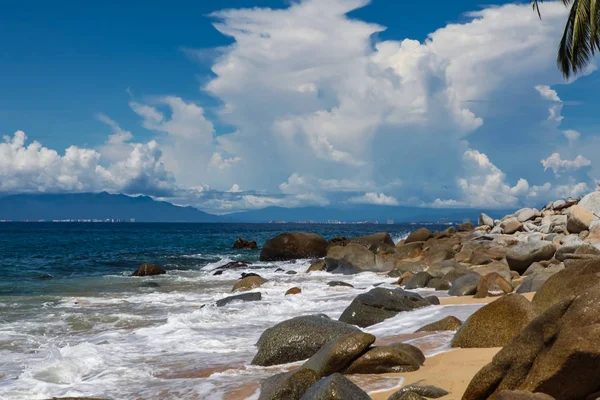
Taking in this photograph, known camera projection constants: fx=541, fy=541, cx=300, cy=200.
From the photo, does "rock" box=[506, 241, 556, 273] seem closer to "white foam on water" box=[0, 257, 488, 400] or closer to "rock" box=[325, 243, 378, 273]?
"white foam on water" box=[0, 257, 488, 400]

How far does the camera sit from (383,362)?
289 inches

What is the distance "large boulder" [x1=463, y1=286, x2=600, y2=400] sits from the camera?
15.9 feet

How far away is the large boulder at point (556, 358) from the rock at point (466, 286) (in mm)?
9204

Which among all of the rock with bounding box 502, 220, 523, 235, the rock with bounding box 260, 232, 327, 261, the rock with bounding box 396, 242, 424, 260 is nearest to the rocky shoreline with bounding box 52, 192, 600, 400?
the rock with bounding box 396, 242, 424, 260

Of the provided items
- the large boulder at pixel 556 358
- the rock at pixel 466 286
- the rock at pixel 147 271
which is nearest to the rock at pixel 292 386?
the large boulder at pixel 556 358

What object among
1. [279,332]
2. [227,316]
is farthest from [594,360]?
[227,316]

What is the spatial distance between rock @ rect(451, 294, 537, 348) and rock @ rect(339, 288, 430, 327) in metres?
3.51

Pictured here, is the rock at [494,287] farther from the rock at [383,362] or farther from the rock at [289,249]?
the rock at [289,249]

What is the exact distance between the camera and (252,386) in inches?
296

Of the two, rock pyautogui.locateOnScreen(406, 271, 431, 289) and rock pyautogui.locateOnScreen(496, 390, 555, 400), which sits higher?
rock pyautogui.locateOnScreen(496, 390, 555, 400)

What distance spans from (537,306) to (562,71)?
19340 mm

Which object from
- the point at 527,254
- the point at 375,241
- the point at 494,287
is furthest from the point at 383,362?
the point at 375,241

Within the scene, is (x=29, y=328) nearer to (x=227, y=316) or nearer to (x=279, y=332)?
(x=227, y=316)

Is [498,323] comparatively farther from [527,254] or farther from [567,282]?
[527,254]
